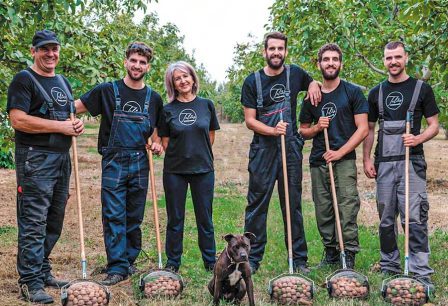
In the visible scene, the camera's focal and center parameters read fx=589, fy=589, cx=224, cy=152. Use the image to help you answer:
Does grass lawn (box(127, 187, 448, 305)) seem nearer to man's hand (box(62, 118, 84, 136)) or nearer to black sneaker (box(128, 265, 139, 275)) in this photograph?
black sneaker (box(128, 265, 139, 275))

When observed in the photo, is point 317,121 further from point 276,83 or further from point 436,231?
point 436,231

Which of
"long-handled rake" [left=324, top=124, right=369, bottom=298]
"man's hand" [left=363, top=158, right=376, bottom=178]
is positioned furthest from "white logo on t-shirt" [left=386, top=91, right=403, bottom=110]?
"long-handled rake" [left=324, top=124, right=369, bottom=298]

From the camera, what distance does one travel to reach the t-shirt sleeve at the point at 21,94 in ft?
17.7

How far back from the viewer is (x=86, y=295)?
493 cm

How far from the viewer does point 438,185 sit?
16453mm

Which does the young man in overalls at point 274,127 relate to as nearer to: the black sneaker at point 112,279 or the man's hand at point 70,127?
the black sneaker at point 112,279

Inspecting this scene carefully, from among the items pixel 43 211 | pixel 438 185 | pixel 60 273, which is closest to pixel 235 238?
pixel 43 211

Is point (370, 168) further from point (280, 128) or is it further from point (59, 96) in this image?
point (59, 96)

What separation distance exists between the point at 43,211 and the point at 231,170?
1570cm

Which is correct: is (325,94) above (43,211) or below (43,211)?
above

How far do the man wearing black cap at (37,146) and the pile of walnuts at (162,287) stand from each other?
3.00ft

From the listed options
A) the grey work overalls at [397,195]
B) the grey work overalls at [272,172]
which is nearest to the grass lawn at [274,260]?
the grey work overalls at [397,195]

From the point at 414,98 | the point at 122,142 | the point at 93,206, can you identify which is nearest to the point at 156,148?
the point at 122,142

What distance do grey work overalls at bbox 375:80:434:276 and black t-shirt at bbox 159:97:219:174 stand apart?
6.02ft
